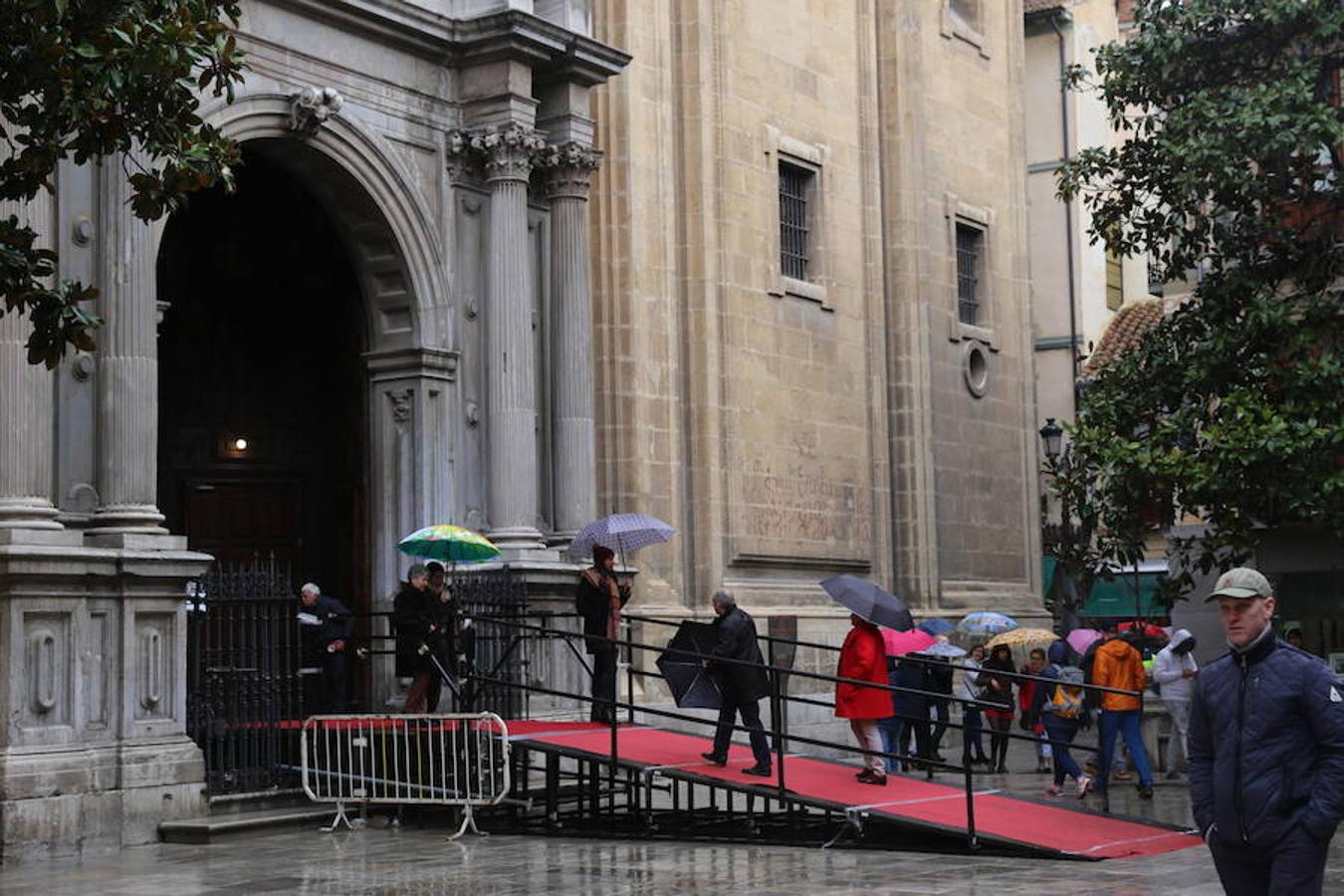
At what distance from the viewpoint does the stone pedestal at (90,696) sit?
15.1 m

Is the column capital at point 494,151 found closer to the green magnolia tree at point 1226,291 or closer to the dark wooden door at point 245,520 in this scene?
the dark wooden door at point 245,520

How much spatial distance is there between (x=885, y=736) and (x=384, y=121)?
9.10 meters

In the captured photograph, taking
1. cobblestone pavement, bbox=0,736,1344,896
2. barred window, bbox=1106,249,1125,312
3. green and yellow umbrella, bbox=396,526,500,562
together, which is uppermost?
barred window, bbox=1106,249,1125,312

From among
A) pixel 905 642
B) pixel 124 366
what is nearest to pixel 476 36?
pixel 124 366

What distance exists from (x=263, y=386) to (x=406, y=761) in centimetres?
691

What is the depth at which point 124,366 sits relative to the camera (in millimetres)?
16703

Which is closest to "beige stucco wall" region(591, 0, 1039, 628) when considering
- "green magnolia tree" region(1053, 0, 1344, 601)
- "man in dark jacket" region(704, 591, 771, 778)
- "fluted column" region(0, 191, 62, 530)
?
"green magnolia tree" region(1053, 0, 1344, 601)

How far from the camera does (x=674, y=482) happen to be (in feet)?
79.8

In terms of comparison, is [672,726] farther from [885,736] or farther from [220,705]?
[220,705]

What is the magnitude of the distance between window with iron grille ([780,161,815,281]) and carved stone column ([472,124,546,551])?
6783 millimetres

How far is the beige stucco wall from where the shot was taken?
79.3ft

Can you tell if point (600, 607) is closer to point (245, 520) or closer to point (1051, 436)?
point (245, 520)

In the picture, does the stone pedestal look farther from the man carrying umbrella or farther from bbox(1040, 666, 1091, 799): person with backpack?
bbox(1040, 666, 1091, 799): person with backpack

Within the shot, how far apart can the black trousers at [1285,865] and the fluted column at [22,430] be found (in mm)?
10372
